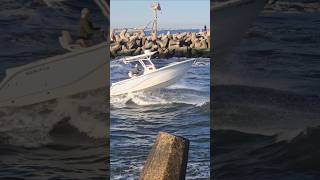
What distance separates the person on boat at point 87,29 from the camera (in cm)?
499

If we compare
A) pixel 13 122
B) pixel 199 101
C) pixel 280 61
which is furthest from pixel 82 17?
pixel 199 101

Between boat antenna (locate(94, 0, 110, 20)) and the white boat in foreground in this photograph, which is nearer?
boat antenna (locate(94, 0, 110, 20))

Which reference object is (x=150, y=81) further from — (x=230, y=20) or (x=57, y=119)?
(x=230, y=20)

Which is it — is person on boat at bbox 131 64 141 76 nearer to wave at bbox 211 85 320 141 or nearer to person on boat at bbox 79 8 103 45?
person on boat at bbox 79 8 103 45

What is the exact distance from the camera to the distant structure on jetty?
89.1 feet

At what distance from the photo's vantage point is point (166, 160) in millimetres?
4414

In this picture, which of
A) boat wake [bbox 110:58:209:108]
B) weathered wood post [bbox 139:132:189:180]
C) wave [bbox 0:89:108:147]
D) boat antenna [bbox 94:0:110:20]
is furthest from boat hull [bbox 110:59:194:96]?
weathered wood post [bbox 139:132:189:180]

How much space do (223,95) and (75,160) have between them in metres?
1.60

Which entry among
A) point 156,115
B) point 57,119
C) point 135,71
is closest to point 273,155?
point 57,119

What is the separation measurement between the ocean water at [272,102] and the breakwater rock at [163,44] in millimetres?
20965

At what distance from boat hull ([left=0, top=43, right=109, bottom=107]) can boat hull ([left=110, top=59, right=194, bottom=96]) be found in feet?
44.4

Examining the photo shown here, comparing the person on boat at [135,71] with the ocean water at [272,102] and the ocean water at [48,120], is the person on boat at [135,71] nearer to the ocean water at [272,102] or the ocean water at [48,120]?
the ocean water at [48,120]

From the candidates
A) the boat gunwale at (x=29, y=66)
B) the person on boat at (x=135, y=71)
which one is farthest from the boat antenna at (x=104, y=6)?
the person on boat at (x=135, y=71)

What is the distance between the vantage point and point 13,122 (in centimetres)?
503
